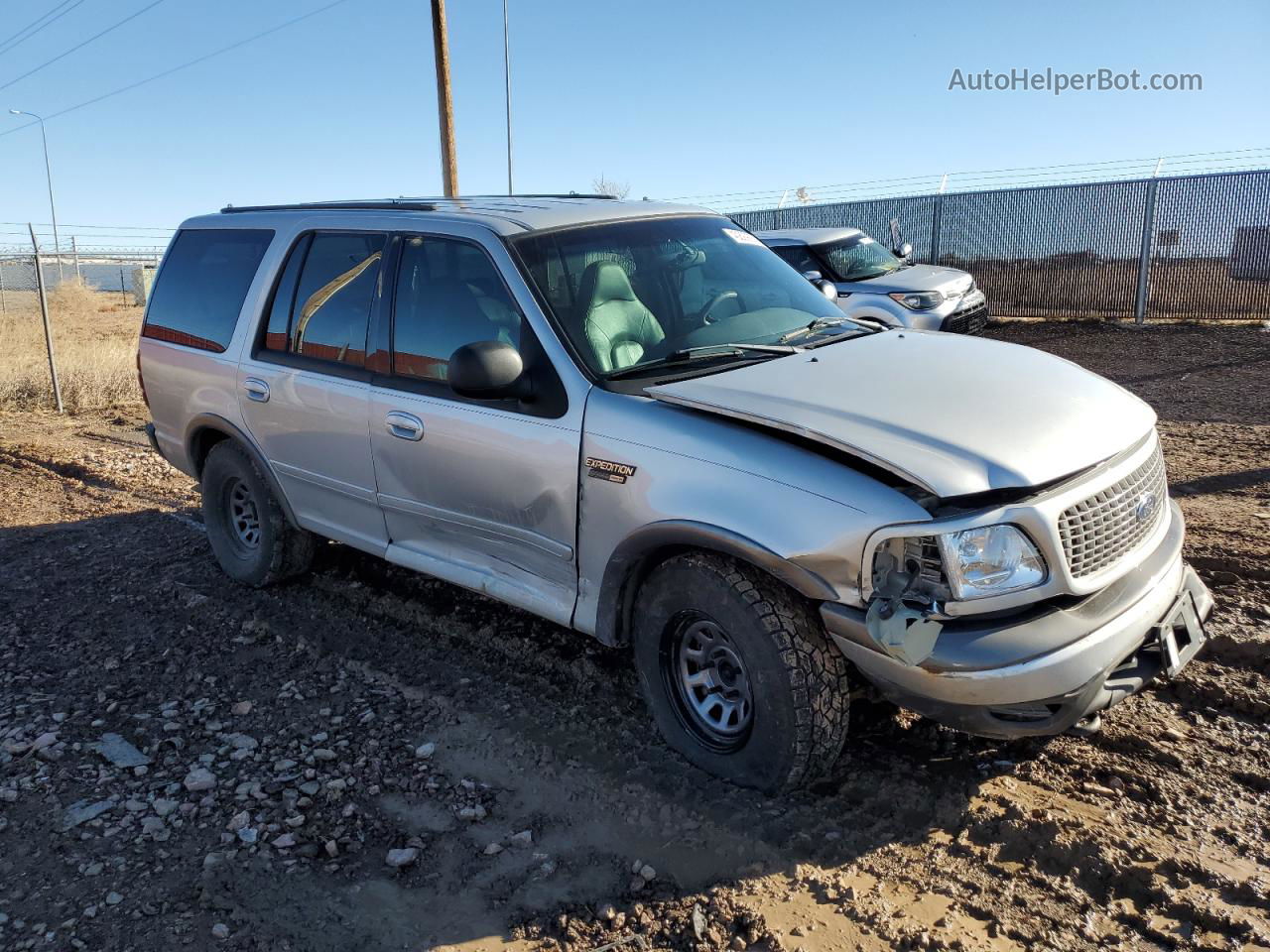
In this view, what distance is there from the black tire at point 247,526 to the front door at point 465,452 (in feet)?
3.84

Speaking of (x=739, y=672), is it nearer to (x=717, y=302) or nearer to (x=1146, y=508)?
(x=1146, y=508)

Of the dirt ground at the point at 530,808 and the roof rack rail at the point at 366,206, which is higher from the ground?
the roof rack rail at the point at 366,206

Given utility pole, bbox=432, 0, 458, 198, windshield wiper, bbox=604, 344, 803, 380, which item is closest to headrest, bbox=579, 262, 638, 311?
windshield wiper, bbox=604, 344, 803, 380

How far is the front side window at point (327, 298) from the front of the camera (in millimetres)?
4657

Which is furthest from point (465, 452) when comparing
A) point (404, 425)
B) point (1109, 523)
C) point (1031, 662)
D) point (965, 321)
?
point (965, 321)

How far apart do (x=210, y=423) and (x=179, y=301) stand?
32.8 inches

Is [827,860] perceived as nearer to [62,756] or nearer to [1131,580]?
[1131,580]

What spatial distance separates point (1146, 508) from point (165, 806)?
3.60m

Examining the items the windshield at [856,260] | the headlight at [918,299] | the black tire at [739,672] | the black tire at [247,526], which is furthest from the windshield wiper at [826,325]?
the windshield at [856,260]

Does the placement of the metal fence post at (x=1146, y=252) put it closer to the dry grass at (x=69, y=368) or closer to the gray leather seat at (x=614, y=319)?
the gray leather seat at (x=614, y=319)

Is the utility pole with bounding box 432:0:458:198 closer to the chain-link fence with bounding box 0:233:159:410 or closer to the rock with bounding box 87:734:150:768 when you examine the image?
the chain-link fence with bounding box 0:233:159:410

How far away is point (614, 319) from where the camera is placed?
13.2ft

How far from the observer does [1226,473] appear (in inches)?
Answer: 273

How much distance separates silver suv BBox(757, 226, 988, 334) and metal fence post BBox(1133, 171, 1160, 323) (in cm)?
465
